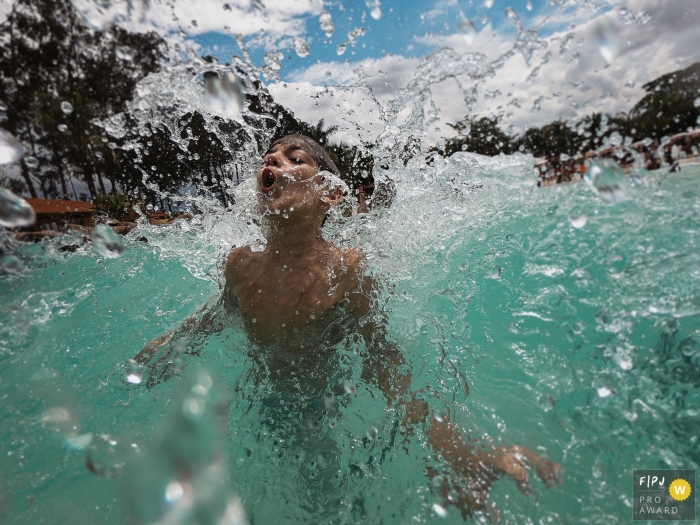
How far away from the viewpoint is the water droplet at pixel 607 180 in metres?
1.49

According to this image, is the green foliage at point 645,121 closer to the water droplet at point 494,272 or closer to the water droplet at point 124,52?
the water droplet at point 494,272

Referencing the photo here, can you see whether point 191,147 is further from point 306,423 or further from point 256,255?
point 306,423

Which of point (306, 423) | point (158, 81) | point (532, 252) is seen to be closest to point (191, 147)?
point (158, 81)

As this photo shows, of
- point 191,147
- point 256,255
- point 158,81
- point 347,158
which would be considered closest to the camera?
point 158,81

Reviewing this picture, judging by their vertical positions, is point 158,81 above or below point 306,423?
above

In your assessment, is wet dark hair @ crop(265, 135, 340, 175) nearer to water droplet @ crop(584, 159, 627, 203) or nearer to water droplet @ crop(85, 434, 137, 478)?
water droplet @ crop(584, 159, 627, 203)

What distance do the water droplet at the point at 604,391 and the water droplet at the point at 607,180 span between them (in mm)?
881

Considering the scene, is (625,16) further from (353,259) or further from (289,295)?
(289,295)

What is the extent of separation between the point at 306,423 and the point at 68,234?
4686 millimetres

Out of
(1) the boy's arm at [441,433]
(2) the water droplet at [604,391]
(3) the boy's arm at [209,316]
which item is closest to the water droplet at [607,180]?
(2) the water droplet at [604,391]

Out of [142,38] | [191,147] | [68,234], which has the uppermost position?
[142,38]

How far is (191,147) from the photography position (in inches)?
127

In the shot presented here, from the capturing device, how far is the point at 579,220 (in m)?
1.84

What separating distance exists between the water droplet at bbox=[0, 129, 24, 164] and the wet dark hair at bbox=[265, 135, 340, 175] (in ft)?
4.50
